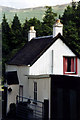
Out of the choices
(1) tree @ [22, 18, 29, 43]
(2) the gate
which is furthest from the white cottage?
(1) tree @ [22, 18, 29, 43]

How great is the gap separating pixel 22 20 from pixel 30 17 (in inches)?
84.2

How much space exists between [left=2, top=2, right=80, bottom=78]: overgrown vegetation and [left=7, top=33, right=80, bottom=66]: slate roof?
40.7 feet

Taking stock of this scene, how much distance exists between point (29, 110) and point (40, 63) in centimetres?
521

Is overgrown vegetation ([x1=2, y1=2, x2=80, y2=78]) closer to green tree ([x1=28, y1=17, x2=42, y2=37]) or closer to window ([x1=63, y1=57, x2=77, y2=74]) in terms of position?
green tree ([x1=28, y1=17, x2=42, y2=37])

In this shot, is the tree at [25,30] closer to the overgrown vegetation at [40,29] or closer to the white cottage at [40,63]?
the overgrown vegetation at [40,29]

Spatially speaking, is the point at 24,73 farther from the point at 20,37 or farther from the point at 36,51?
the point at 20,37

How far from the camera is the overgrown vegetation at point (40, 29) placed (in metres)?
43.2

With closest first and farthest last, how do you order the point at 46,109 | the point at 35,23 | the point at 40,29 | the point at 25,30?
the point at 46,109
the point at 40,29
the point at 35,23
the point at 25,30

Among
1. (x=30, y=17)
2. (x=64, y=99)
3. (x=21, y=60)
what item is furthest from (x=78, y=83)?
(x=30, y=17)

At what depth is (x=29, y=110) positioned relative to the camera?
74.4ft

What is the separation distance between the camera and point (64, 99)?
18312 millimetres

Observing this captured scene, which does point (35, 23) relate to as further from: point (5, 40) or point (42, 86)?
point (42, 86)

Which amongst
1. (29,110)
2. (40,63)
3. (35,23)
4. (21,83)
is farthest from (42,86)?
(35,23)

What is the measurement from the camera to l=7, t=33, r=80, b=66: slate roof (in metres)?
26.6
